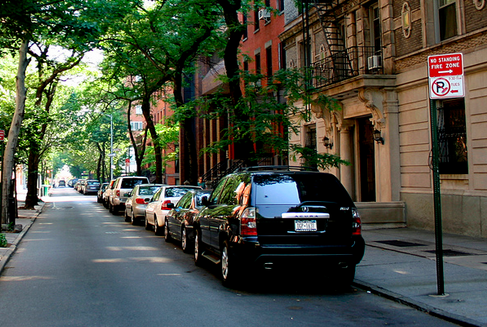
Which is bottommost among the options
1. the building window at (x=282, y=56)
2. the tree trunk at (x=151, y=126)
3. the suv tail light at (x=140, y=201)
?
the suv tail light at (x=140, y=201)

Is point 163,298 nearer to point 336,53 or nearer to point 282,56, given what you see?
point 336,53

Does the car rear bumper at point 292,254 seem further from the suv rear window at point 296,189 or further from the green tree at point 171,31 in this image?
the green tree at point 171,31

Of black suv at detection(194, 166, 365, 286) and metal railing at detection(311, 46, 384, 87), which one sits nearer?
black suv at detection(194, 166, 365, 286)

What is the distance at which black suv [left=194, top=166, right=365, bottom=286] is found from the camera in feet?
25.1

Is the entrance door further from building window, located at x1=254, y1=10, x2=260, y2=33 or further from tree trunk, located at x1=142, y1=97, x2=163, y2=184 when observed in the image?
tree trunk, located at x1=142, y1=97, x2=163, y2=184

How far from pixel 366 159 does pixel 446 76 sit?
42.8 ft

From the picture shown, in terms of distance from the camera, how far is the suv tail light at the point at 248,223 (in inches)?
302

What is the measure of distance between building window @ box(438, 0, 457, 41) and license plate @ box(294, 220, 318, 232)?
10.2 m

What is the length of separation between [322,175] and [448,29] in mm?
9645

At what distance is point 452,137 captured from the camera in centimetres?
1541

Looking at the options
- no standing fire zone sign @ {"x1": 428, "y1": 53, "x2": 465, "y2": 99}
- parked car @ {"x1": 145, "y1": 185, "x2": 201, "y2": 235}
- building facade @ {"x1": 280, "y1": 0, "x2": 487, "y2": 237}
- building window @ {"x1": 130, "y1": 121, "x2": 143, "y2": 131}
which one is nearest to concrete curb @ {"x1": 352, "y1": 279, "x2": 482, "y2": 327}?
no standing fire zone sign @ {"x1": 428, "y1": 53, "x2": 465, "y2": 99}

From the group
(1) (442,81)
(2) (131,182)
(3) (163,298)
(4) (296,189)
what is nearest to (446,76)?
(1) (442,81)

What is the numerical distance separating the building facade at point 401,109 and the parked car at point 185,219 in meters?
4.72

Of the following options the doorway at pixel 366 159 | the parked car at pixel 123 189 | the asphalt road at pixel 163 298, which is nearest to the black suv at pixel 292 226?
the asphalt road at pixel 163 298
